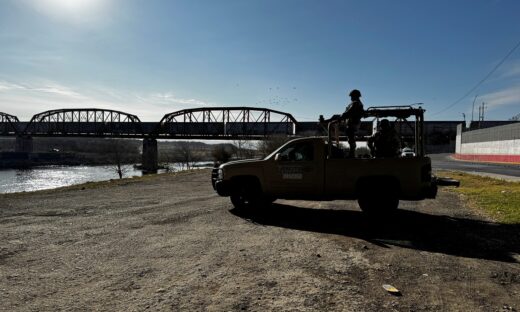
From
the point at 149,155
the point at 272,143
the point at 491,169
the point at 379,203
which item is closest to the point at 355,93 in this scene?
the point at 379,203

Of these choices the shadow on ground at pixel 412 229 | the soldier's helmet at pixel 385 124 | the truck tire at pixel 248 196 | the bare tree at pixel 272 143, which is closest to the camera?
the shadow on ground at pixel 412 229

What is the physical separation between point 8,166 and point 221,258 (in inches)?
4894

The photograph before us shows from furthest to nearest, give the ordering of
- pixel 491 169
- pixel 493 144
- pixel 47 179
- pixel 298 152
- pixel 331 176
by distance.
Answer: pixel 47 179, pixel 493 144, pixel 491 169, pixel 298 152, pixel 331 176

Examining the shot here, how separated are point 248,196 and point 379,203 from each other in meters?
3.27

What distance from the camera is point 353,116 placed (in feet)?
31.9

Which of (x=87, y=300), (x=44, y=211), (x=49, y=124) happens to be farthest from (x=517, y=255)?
(x=49, y=124)

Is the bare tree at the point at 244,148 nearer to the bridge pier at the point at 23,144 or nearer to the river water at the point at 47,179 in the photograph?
the river water at the point at 47,179

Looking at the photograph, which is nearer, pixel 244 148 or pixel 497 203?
pixel 497 203

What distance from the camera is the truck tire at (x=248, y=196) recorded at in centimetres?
1013

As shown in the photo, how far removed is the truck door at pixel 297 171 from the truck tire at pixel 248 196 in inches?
17.9

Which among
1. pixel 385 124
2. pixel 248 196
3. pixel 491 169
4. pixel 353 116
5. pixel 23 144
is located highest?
pixel 353 116

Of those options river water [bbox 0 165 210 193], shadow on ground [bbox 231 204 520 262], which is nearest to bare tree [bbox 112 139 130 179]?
river water [bbox 0 165 210 193]

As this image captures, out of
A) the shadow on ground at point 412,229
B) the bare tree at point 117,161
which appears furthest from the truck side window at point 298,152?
the bare tree at point 117,161

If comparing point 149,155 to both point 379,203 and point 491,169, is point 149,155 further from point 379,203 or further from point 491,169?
point 379,203
